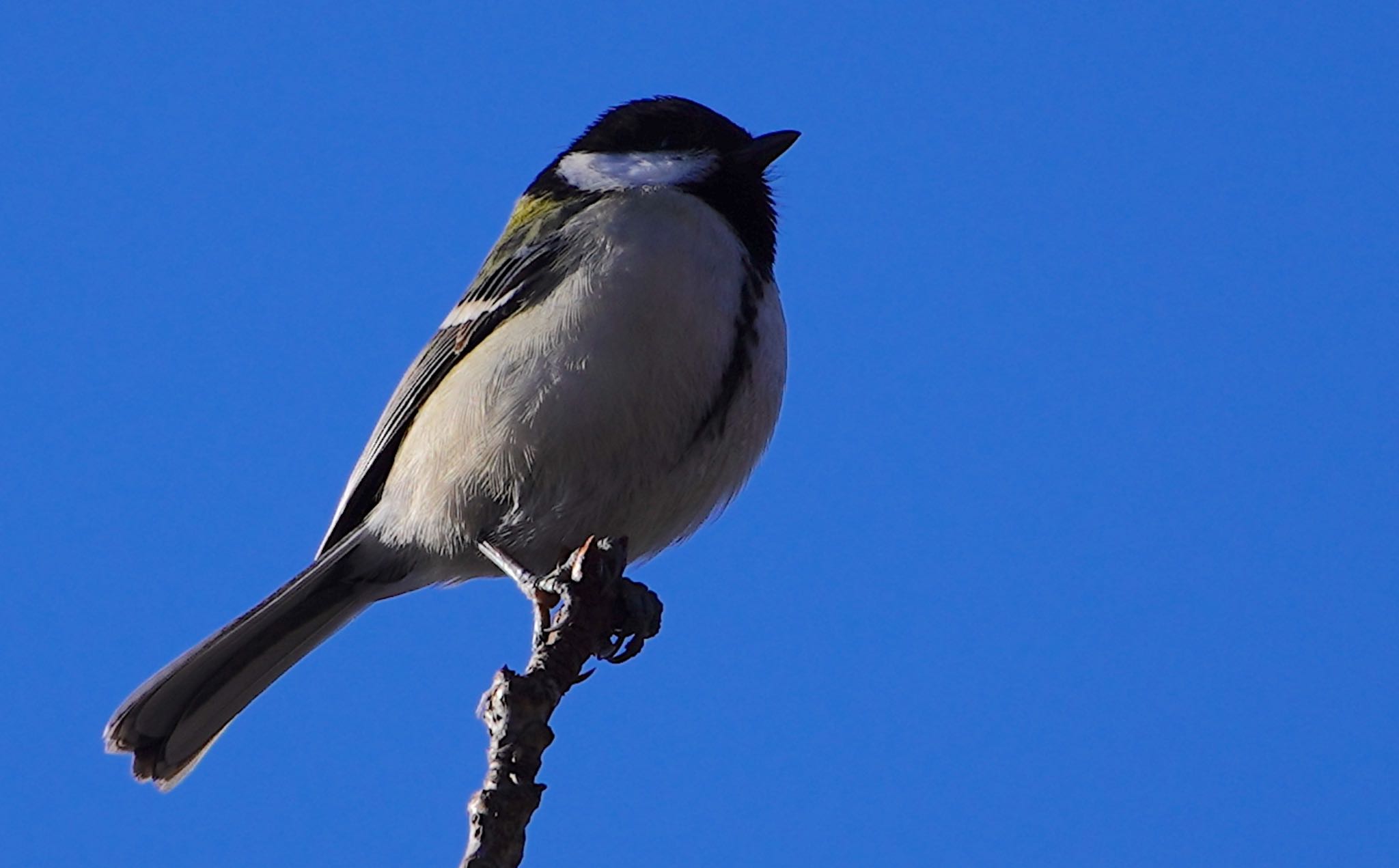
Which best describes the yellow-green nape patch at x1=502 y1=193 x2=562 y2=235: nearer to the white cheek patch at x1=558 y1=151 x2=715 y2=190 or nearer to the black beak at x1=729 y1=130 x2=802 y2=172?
the white cheek patch at x1=558 y1=151 x2=715 y2=190

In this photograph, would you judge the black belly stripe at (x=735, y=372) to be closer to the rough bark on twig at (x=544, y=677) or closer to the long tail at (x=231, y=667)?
the rough bark on twig at (x=544, y=677)

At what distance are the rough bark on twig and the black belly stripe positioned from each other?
909mm

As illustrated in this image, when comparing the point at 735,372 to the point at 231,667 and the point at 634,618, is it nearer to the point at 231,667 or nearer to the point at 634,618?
the point at 634,618

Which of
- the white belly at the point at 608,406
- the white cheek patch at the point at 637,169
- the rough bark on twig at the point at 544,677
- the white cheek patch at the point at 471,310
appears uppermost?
the white cheek patch at the point at 637,169

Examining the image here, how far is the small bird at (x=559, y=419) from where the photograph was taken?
476 centimetres

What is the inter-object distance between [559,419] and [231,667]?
1.48m

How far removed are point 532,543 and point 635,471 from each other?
468 mm

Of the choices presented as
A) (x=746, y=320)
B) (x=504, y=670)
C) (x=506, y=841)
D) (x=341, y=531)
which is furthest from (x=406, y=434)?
(x=506, y=841)

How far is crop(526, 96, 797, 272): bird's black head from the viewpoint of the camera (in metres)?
5.45

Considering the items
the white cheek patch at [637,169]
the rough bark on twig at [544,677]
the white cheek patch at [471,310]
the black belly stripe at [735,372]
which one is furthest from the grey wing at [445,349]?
the rough bark on twig at [544,677]

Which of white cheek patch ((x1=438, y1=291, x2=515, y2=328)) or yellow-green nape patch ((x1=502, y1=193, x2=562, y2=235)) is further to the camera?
yellow-green nape patch ((x1=502, y1=193, x2=562, y2=235))

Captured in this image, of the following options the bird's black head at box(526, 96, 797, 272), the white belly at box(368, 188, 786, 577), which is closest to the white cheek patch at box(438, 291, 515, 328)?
the white belly at box(368, 188, 786, 577)

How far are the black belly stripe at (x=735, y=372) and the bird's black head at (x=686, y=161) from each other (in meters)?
0.36

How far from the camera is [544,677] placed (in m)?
3.58
